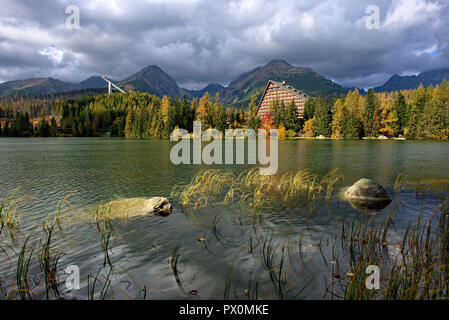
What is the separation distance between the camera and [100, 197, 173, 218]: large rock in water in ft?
37.1

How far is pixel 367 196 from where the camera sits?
13.4 meters

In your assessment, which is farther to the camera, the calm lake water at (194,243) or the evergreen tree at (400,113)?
the evergreen tree at (400,113)

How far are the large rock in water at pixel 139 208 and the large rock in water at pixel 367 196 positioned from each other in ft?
31.7

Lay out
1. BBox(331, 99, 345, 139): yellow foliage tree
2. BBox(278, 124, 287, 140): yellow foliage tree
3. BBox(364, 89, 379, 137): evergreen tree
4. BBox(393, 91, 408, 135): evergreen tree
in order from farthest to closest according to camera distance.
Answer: BBox(278, 124, 287, 140): yellow foliage tree
BBox(331, 99, 345, 139): yellow foliage tree
BBox(364, 89, 379, 137): evergreen tree
BBox(393, 91, 408, 135): evergreen tree

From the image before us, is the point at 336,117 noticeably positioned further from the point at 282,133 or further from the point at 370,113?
the point at 282,133

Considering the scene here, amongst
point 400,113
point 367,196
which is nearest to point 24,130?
point 367,196

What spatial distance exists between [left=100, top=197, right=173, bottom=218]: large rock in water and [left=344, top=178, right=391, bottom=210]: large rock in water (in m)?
9.65

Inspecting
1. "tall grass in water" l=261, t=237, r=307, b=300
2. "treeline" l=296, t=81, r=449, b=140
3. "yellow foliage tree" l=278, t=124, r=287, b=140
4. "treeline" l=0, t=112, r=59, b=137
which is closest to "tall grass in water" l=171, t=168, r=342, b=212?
"tall grass in water" l=261, t=237, r=307, b=300

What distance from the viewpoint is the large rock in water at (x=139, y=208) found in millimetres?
11320

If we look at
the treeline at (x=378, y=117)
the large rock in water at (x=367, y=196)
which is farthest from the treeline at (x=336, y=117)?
the large rock in water at (x=367, y=196)

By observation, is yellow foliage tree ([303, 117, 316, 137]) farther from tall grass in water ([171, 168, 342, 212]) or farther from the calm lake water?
the calm lake water

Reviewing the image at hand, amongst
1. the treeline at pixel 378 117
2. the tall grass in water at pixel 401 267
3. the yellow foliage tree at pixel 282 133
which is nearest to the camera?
the tall grass in water at pixel 401 267

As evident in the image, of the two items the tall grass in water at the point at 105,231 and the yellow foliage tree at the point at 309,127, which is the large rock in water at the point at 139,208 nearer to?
the tall grass in water at the point at 105,231
